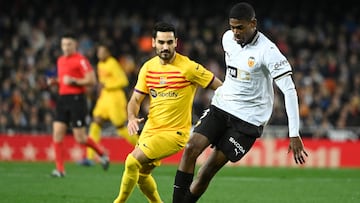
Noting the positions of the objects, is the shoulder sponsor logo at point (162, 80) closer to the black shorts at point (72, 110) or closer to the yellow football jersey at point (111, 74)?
the black shorts at point (72, 110)

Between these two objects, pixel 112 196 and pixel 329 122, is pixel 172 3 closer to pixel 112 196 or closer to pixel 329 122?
pixel 329 122

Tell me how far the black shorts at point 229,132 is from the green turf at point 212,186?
219 cm

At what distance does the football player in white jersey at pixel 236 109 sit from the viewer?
8992 millimetres

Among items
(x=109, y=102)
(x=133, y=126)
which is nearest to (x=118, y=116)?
(x=109, y=102)

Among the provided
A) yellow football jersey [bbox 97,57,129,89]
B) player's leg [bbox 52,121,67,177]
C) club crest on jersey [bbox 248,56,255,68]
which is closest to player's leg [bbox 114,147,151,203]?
club crest on jersey [bbox 248,56,255,68]

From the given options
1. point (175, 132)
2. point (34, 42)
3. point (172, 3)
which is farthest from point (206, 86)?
point (172, 3)

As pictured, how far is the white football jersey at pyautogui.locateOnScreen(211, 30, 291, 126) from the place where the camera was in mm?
8992

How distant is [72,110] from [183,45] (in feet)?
38.1

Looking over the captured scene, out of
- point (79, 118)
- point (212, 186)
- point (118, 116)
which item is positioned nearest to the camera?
point (212, 186)

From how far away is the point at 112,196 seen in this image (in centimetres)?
1175

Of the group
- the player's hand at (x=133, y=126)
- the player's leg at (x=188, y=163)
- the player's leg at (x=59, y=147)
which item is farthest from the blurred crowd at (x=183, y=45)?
the player's leg at (x=188, y=163)

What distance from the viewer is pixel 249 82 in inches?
358

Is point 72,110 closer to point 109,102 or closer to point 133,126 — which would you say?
point 109,102

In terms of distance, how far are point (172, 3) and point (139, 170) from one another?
68.4 feet
